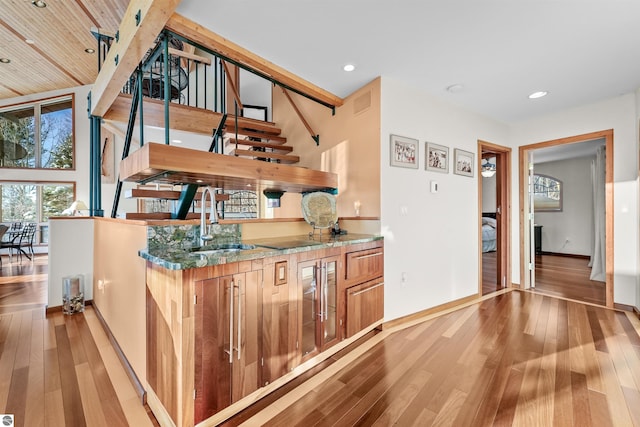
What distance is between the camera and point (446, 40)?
2.17 meters

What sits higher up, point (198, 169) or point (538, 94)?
point (538, 94)

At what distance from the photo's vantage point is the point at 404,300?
294cm

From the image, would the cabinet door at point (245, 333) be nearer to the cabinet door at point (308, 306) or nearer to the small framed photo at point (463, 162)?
the cabinet door at point (308, 306)

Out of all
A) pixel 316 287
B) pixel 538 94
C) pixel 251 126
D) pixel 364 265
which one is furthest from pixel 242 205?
pixel 538 94

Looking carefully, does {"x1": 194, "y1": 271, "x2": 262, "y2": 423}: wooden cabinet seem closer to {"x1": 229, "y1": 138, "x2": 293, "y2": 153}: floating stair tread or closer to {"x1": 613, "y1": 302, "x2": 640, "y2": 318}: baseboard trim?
{"x1": 229, "y1": 138, "x2": 293, "y2": 153}: floating stair tread

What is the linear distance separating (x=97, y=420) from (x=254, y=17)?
8.52 feet

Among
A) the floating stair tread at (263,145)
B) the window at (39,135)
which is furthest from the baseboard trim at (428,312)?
the window at (39,135)

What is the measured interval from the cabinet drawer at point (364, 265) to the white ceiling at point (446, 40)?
1693 mm

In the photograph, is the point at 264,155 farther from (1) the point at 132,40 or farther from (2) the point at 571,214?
(2) the point at 571,214

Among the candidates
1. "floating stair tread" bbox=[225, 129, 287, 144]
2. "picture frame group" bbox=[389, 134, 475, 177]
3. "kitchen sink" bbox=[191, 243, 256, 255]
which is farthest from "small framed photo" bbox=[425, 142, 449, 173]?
"kitchen sink" bbox=[191, 243, 256, 255]

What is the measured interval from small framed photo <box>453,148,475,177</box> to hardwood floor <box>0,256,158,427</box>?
144 inches

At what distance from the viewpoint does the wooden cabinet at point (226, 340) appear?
143cm

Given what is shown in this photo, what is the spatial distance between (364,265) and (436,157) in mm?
1613

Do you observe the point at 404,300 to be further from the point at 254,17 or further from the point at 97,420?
the point at 254,17
